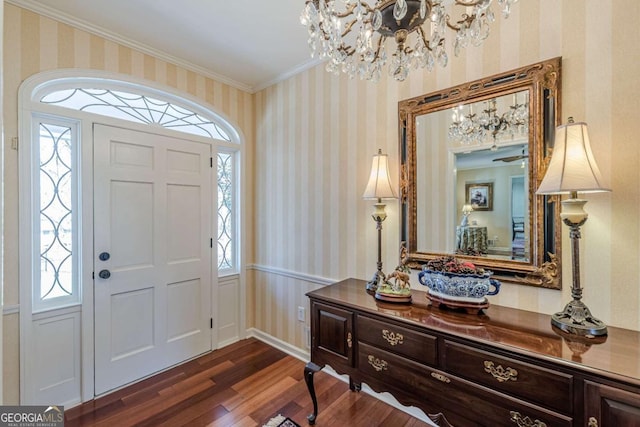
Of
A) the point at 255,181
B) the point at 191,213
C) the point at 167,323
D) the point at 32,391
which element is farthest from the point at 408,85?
the point at 32,391

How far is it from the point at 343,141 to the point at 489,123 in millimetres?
1052

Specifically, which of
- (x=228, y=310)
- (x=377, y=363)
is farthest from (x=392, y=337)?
(x=228, y=310)

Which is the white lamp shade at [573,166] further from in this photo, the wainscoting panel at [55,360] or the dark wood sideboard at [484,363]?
the wainscoting panel at [55,360]

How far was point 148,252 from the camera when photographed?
254 centimetres

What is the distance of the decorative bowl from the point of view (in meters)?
1.59

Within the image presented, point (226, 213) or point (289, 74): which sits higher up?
point (289, 74)

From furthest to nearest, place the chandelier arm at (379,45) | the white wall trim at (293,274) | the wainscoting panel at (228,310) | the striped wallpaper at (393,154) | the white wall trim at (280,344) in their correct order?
1. the wainscoting panel at (228,310)
2. the white wall trim at (280,344)
3. the white wall trim at (293,274)
4. the striped wallpaper at (393,154)
5. the chandelier arm at (379,45)

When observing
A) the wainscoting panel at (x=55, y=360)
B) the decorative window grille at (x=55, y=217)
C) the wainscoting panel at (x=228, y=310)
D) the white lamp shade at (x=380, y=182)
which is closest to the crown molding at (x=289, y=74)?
the white lamp shade at (x=380, y=182)

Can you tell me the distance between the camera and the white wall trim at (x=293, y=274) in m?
2.60

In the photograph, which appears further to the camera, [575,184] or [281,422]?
[281,422]

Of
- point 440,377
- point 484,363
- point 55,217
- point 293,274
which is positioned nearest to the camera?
point 484,363

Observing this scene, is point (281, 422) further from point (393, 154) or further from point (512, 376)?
point (393, 154)

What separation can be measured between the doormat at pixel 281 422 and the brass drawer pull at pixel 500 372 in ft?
4.19

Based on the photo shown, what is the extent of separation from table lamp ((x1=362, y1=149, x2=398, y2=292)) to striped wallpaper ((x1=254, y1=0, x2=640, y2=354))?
0.49ft
